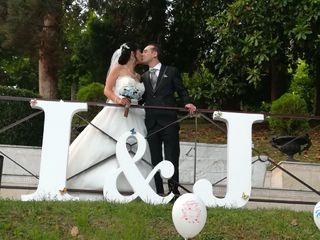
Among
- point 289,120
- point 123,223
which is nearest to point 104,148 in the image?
point 123,223

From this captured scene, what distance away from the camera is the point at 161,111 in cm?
673

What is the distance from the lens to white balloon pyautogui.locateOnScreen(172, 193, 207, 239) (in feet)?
14.8

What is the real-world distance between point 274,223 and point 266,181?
17.2ft

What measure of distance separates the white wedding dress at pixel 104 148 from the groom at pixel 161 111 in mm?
129

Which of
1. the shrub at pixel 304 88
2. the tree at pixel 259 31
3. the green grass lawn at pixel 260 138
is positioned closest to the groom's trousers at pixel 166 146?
the tree at pixel 259 31

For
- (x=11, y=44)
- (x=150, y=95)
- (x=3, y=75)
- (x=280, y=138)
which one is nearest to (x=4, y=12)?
(x=11, y=44)

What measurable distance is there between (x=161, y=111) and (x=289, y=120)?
19.8 feet

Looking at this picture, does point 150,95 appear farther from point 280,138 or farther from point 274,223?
point 280,138

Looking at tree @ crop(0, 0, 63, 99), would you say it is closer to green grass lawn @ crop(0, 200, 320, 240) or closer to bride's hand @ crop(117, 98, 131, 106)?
bride's hand @ crop(117, 98, 131, 106)

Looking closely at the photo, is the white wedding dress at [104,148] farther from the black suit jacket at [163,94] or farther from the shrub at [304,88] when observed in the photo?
the shrub at [304,88]

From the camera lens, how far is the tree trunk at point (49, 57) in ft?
48.1

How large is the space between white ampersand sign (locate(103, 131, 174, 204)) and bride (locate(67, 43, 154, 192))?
45 centimetres

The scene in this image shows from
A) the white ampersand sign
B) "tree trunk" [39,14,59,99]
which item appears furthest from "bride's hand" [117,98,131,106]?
"tree trunk" [39,14,59,99]

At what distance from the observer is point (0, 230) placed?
505 centimetres
